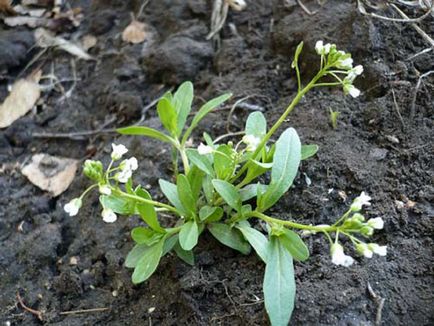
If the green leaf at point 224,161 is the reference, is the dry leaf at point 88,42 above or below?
below

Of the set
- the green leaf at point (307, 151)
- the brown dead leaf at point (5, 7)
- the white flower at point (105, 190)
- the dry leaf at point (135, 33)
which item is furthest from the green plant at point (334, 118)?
the brown dead leaf at point (5, 7)

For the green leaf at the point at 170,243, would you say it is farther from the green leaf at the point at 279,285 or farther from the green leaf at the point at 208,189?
the green leaf at the point at 279,285

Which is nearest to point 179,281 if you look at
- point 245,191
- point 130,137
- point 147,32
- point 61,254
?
point 245,191

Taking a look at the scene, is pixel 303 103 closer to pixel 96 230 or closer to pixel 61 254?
pixel 96 230

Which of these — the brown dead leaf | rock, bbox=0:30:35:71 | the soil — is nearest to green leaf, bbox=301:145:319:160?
the soil

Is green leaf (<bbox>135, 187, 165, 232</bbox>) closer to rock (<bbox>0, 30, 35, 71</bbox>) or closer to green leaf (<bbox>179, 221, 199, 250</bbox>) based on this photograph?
green leaf (<bbox>179, 221, 199, 250</bbox>)

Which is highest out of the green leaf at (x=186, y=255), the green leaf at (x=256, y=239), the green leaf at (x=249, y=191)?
the green leaf at (x=249, y=191)
